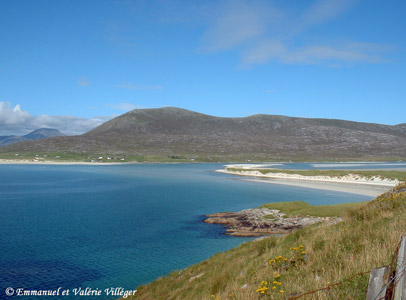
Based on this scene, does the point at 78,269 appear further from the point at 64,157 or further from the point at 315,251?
the point at 64,157

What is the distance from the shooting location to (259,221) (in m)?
36.7

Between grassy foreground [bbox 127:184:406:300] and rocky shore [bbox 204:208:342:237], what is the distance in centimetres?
1586

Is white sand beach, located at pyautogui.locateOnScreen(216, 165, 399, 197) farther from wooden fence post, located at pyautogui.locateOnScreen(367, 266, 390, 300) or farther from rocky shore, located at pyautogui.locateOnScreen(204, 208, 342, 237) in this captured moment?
wooden fence post, located at pyautogui.locateOnScreen(367, 266, 390, 300)

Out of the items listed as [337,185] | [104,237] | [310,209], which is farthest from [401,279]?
[337,185]

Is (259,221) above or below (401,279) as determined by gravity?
below

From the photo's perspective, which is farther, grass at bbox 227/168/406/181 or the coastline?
the coastline

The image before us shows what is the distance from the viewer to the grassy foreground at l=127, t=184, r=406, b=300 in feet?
23.9

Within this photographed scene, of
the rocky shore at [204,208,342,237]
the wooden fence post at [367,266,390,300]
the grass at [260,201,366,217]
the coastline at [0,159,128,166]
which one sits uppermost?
the wooden fence post at [367,266,390,300]

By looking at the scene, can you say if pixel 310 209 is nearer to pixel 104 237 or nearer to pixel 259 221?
pixel 259 221

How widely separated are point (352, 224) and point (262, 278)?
5503 millimetres

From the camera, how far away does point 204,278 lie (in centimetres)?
1497

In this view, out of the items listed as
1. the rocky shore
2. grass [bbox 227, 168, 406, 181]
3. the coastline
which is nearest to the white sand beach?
grass [bbox 227, 168, 406, 181]

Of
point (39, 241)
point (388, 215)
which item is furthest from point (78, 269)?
point (388, 215)

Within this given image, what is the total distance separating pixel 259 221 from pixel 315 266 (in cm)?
2831
